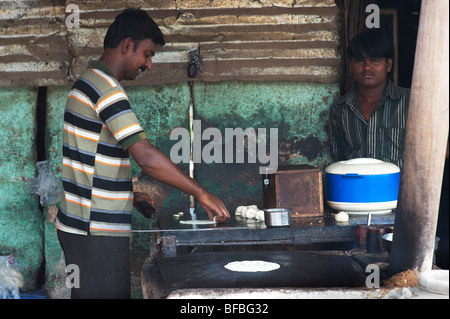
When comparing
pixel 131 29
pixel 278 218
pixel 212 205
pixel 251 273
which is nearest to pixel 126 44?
pixel 131 29

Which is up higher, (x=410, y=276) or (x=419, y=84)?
(x=419, y=84)

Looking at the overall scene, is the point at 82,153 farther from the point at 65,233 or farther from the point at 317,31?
the point at 317,31

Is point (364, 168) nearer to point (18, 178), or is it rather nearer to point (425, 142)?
point (425, 142)

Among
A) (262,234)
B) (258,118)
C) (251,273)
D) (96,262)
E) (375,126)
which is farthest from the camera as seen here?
(258,118)

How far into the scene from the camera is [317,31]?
182 inches

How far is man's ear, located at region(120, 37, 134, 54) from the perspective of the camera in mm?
3330

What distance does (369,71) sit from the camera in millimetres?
4430

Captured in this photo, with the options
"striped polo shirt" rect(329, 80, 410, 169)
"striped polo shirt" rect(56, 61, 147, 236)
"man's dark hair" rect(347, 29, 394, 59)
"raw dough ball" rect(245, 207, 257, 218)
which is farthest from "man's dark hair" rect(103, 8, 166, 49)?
"striped polo shirt" rect(329, 80, 410, 169)

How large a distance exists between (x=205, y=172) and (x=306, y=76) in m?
1.18

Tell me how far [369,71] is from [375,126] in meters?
0.44

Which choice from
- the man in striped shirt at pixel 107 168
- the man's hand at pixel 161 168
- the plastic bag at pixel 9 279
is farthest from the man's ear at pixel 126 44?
the plastic bag at pixel 9 279

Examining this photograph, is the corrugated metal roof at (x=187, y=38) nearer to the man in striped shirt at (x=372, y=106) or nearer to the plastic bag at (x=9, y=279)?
the man in striped shirt at (x=372, y=106)

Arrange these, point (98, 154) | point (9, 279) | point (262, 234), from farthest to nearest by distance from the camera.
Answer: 1. point (9, 279)
2. point (262, 234)
3. point (98, 154)
